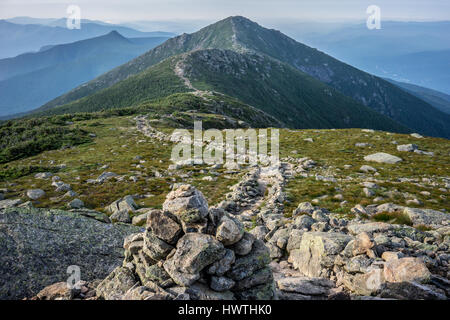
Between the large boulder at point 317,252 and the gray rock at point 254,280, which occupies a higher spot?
the gray rock at point 254,280

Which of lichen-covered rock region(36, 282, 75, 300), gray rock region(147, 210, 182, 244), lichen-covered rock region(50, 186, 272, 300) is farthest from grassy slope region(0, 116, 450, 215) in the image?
gray rock region(147, 210, 182, 244)

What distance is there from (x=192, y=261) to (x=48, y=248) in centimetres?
718

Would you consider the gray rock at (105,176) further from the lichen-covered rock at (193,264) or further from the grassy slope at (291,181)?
the lichen-covered rock at (193,264)

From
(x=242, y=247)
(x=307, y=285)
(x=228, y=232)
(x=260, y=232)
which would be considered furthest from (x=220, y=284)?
(x=260, y=232)

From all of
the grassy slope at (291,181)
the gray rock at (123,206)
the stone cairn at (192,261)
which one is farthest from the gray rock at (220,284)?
the gray rock at (123,206)

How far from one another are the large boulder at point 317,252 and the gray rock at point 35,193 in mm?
23557

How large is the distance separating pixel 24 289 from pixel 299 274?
11560 mm

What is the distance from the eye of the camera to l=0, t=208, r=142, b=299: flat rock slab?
30.4ft

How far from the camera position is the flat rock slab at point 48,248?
9273 mm

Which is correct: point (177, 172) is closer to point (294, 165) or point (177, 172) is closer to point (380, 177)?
point (294, 165)

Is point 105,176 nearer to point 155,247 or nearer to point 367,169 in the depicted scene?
point 155,247

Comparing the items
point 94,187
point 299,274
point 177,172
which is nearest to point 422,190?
point 299,274

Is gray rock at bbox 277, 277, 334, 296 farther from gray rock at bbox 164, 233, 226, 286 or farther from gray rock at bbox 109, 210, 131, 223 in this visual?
gray rock at bbox 109, 210, 131, 223

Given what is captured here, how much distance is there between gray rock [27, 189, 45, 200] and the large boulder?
2356cm
